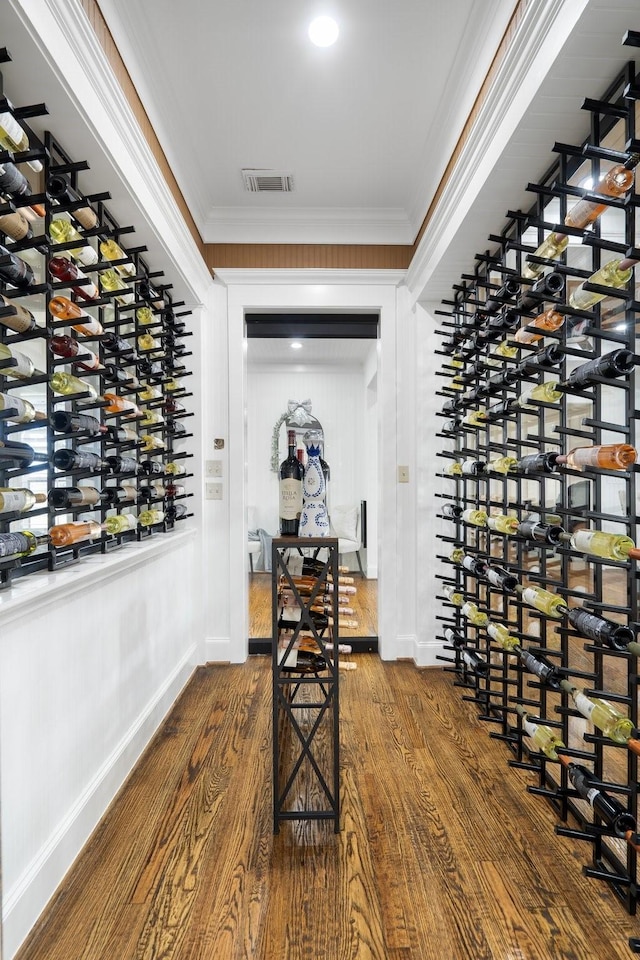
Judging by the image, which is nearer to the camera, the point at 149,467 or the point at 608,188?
the point at 608,188

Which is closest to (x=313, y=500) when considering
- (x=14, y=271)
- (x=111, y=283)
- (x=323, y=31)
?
(x=14, y=271)

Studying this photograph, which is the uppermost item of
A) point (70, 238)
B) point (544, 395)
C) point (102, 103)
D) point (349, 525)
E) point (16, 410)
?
point (102, 103)

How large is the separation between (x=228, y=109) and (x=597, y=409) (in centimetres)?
204

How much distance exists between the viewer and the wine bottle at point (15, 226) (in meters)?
1.47

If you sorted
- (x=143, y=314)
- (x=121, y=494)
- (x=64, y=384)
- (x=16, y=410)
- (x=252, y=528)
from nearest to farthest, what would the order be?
(x=16, y=410), (x=64, y=384), (x=121, y=494), (x=143, y=314), (x=252, y=528)

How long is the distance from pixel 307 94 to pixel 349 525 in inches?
95.4

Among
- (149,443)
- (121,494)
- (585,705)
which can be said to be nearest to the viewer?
(585,705)

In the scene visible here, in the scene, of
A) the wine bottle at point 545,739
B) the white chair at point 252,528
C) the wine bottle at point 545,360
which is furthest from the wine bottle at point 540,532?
the white chair at point 252,528

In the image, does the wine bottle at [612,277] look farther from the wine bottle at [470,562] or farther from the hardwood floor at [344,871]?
the hardwood floor at [344,871]

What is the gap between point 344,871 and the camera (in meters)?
1.67

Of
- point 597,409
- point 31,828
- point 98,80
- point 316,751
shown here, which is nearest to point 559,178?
point 597,409

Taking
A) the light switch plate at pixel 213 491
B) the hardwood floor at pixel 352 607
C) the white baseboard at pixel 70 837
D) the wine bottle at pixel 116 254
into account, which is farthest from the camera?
the hardwood floor at pixel 352 607

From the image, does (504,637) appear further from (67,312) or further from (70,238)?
(70,238)

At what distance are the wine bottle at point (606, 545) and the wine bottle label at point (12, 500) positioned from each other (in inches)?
58.7
